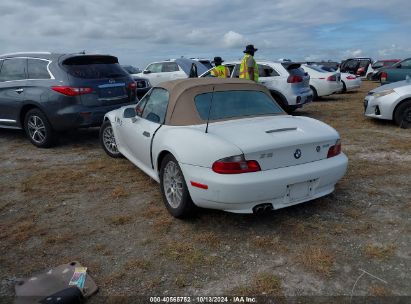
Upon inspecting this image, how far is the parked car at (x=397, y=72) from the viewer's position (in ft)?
41.8

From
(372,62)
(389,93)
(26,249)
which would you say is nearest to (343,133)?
(389,93)

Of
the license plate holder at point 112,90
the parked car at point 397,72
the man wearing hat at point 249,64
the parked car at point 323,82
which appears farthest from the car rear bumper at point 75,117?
the parked car at point 397,72

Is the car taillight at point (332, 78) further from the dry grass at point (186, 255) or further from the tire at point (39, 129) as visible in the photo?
the dry grass at point (186, 255)

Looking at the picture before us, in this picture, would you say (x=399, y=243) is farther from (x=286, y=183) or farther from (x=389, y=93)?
(x=389, y=93)

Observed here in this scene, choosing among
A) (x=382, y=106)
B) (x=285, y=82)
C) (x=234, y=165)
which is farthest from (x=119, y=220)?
(x=382, y=106)

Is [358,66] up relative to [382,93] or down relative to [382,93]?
up

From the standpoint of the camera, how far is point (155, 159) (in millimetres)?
4391

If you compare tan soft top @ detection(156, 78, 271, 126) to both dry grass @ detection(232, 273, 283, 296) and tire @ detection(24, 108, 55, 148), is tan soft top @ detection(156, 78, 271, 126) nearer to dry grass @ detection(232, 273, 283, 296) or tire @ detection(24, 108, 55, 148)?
dry grass @ detection(232, 273, 283, 296)

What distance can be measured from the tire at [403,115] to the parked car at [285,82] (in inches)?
89.5

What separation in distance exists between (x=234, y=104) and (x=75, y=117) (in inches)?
140

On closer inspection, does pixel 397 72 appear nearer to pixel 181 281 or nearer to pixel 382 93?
pixel 382 93

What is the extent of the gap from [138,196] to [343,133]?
516cm

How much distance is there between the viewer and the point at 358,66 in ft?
88.5

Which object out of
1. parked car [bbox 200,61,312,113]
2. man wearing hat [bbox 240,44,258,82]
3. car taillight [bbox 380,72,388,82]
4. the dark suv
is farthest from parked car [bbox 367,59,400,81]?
the dark suv
